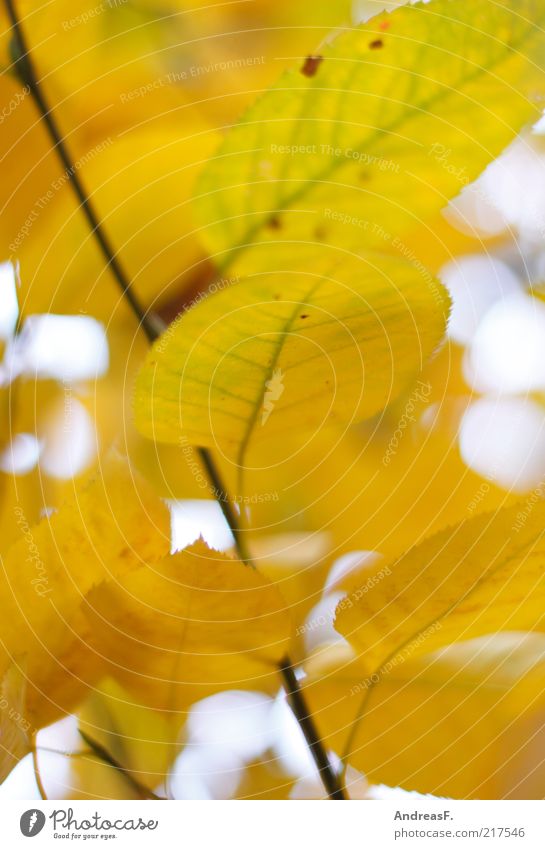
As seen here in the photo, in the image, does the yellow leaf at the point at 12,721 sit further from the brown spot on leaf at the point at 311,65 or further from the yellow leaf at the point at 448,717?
the brown spot on leaf at the point at 311,65

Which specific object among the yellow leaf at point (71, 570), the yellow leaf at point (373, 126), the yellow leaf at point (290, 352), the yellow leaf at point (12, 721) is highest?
the yellow leaf at point (373, 126)

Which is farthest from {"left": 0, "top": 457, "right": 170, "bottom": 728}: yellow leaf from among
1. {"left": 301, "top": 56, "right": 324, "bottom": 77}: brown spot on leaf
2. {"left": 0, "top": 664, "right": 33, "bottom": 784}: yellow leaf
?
{"left": 301, "top": 56, "right": 324, "bottom": 77}: brown spot on leaf

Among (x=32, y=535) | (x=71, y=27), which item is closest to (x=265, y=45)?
(x=71, y=27)

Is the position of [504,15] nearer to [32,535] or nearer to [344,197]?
[344,197]

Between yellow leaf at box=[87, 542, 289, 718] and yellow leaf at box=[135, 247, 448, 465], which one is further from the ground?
yellow leaf at box=[135, 247, 448, 465]

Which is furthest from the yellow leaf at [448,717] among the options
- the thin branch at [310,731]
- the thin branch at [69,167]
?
the thin branch at [69,167]

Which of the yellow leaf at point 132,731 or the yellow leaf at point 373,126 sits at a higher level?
the yellow leaf at point 373,126

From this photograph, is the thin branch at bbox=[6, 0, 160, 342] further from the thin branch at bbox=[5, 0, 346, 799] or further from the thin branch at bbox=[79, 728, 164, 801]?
the thin branch at bbox=[79, 728, 164, 801]
